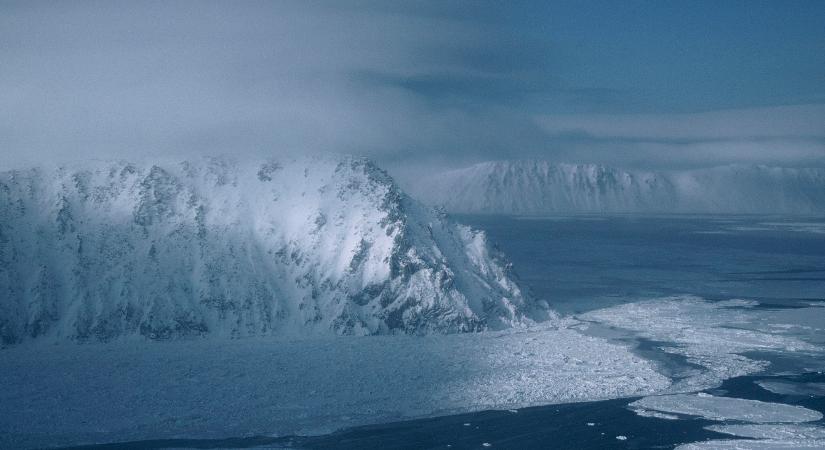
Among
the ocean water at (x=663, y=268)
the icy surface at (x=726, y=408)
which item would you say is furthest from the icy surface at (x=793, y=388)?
the ocean water at (x=663, y=268)

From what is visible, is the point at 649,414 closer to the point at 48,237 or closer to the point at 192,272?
the point at 192,272

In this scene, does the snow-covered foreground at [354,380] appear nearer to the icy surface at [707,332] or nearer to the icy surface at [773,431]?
the icy surface at [773,431]

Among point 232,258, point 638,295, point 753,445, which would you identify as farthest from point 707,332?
point 232,258

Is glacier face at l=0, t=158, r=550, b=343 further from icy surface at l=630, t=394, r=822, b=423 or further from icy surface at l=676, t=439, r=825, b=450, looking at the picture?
icy surface at l=676, t=439, r=825, b=450

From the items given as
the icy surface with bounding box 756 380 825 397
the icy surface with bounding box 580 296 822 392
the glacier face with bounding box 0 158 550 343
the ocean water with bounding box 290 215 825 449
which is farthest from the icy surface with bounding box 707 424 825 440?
the glacier face with bounding box 0 158 550 343

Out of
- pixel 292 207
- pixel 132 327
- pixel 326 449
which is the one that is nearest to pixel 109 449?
pixel 326 449

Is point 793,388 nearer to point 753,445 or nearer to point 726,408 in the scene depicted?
point 726,408
